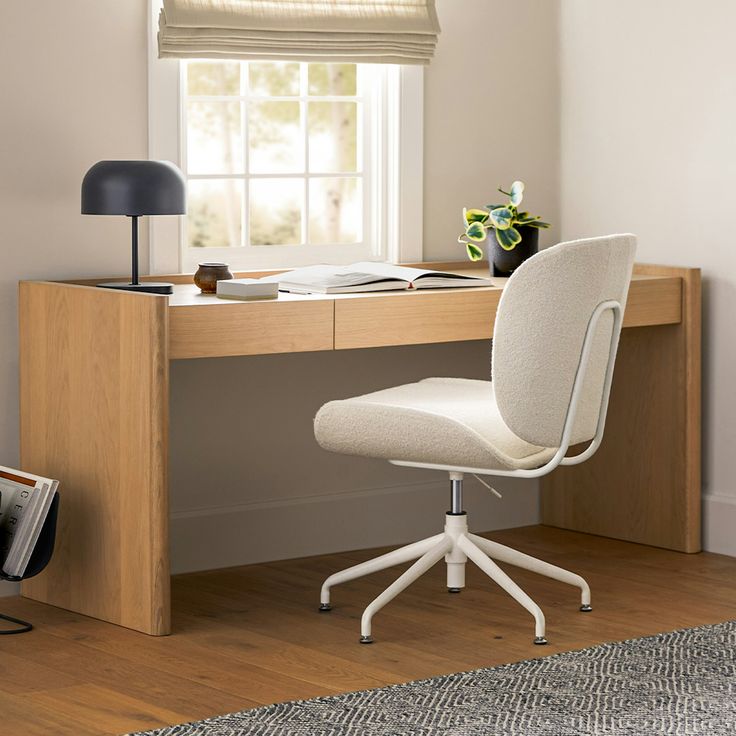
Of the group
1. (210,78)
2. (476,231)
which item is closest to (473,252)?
(476,231)

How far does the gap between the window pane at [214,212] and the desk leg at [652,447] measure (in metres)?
5.59

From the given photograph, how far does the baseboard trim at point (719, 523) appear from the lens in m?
4.21

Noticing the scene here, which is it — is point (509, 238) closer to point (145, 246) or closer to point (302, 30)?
point (302, 30)

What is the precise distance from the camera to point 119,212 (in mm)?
3494

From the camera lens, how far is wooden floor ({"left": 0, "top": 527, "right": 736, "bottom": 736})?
2889mm

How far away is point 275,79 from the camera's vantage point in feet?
34.1

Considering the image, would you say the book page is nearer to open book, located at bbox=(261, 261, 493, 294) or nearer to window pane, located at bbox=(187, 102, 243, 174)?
open book, located at bbox=(261, 261, 493, 294)

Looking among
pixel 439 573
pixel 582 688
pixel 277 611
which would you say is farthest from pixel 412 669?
pixel 439 573

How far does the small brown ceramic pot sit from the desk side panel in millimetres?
252

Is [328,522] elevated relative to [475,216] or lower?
lower

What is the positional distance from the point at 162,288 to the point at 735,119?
1.73m

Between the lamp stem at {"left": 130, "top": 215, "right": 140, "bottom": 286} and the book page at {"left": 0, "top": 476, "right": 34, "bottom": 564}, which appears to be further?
the lamp stem at {"left": 130, "top": 215, "right": 140, "bottom": 286}

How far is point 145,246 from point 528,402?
4.36 feet

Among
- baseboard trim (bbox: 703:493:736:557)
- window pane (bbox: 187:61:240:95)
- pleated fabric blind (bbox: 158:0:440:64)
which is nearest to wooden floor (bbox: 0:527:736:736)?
baseboard trim (bbox: 703:493:736:557)
